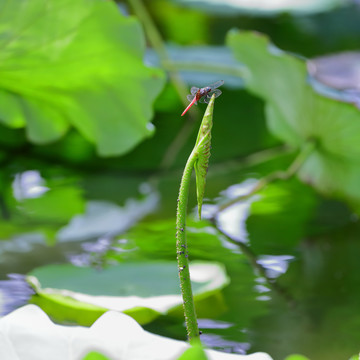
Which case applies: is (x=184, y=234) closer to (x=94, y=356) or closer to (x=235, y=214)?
(x=94, y=356)

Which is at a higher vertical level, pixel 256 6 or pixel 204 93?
pixel 256 6

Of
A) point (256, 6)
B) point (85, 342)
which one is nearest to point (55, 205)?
point (85, 342)

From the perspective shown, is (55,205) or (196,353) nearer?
(196,353)

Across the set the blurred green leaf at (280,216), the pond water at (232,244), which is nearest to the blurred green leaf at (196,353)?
the pond water at (232,244)

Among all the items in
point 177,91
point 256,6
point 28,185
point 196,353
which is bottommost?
point 196,353

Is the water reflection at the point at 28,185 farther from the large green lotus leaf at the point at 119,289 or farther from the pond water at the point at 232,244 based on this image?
the large green lotus leaf at the point at 119,289

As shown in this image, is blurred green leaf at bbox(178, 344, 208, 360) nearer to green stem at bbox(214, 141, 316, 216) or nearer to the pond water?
the pond water

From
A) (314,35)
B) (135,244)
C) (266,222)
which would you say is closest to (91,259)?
(135,244)
